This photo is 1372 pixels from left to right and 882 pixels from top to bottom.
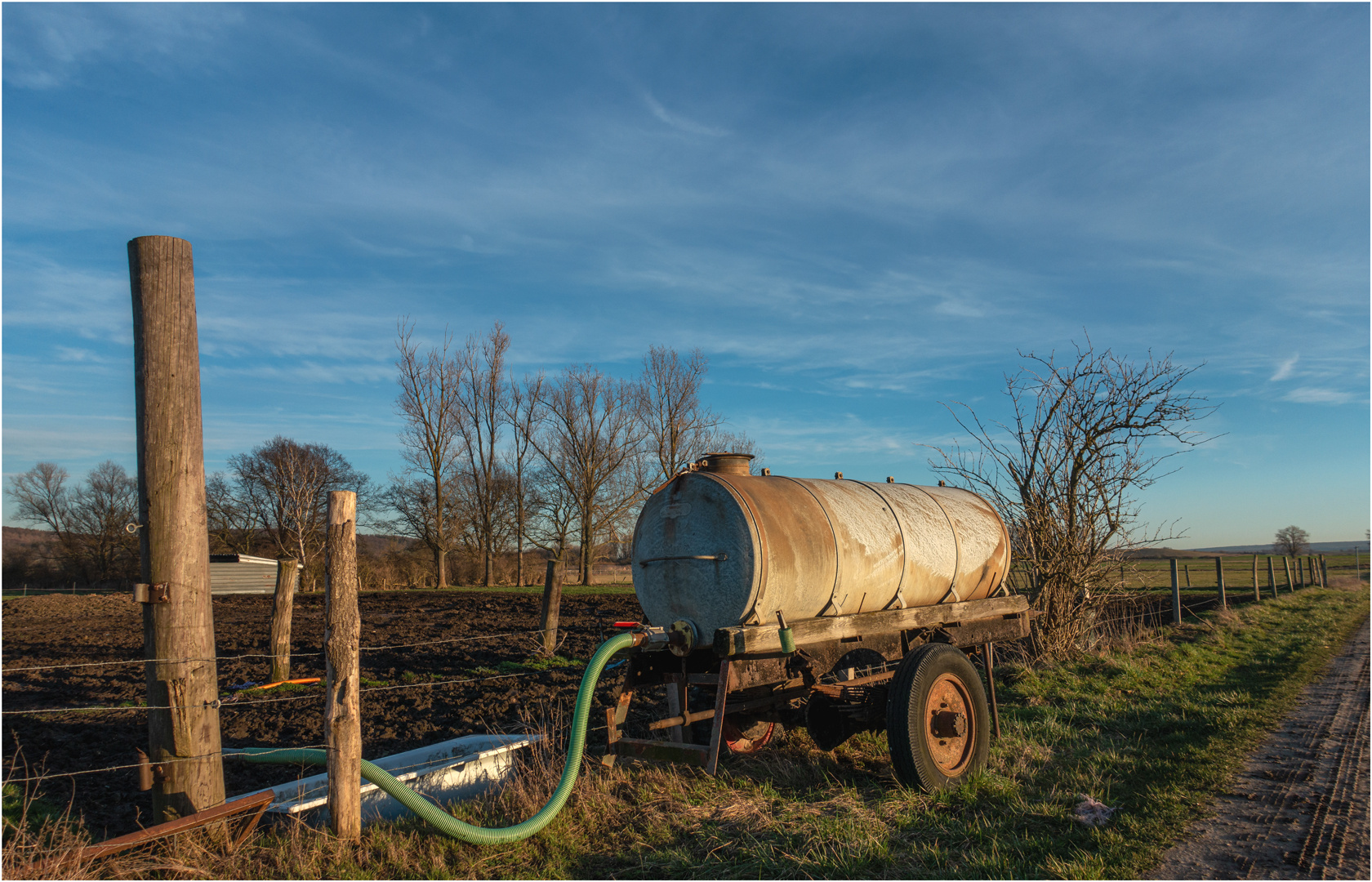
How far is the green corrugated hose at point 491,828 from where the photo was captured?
4.43m

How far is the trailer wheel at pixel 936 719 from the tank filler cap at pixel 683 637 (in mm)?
1456

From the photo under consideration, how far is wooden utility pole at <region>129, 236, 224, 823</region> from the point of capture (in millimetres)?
4461

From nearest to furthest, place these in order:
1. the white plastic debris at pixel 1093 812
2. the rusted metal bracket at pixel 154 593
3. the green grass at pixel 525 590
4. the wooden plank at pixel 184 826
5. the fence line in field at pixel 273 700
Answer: the wooden plank at pixel 184 826 → the rusted metal bracket at pixel 154 593 → the white plastic debris at pixel 1093 812 → the fence line in field at pixel 273 700 → the green grass at pixel 525 590

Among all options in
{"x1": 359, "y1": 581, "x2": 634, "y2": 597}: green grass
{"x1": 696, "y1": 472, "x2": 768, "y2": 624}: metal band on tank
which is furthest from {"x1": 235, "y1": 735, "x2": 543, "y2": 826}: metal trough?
{"x1": 359, "y1": 581, "x2": 634, "y2": 597}: green grass

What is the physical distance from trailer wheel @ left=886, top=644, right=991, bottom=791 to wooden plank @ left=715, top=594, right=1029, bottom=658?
0.43 m

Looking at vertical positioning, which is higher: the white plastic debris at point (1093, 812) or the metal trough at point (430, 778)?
the metal trough at point (430, 778)

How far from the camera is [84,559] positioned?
140 feet

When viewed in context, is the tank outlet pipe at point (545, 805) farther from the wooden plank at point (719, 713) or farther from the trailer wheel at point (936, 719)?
the trailer wheel at point (936, 719)

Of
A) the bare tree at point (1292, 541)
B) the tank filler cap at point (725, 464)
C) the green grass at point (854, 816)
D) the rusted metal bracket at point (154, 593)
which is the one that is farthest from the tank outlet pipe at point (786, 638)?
the bare tree at point (1292, 541)

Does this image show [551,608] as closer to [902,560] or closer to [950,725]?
[902,560]

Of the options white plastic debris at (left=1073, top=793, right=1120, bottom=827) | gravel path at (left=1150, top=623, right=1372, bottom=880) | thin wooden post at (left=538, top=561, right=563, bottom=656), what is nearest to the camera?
gravel path at (left=1150, top=623, right=1372, bottom=880)

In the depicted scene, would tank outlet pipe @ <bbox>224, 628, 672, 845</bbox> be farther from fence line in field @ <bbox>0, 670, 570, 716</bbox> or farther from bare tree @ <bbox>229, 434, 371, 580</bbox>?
bare tree @ <bbox>229, 434, 371, 580</bbox>

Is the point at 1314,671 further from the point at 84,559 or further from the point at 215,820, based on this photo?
the point at 84,559

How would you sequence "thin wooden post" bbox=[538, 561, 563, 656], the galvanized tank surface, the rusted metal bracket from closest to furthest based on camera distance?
the rusted metal bracket
the galvanized tank surface
"thin wooden post" bbox=[538, 561, 563, 656]
